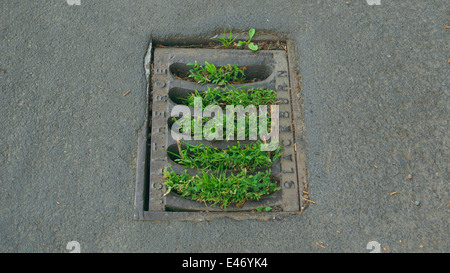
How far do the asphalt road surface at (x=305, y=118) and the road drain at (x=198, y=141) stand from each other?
6cm

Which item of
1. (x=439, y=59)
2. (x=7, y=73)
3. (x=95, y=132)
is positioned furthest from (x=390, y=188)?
(x=7, y=73)

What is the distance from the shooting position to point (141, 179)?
213cm

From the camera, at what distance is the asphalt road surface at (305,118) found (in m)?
2.05

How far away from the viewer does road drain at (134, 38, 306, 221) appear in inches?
83.0

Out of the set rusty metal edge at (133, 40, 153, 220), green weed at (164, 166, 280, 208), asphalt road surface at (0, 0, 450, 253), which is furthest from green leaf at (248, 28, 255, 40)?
green weed at (164, 166, 280, 208)

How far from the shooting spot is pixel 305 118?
2307mm

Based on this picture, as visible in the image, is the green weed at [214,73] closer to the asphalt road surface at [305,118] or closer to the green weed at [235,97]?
the green weed at [235,97]

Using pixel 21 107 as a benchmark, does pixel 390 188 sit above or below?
below

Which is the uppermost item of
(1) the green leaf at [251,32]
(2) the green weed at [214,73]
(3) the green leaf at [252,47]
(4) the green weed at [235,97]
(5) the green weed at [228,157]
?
(1) the green leaf at [251,32]

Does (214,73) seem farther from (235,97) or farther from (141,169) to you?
(141,169)

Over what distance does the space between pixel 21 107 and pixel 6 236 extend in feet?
2.52

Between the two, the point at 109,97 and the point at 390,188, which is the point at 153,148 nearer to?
the point at 109,97

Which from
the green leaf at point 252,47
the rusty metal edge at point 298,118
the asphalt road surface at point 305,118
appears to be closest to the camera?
the asphalt road surface at point 305,118

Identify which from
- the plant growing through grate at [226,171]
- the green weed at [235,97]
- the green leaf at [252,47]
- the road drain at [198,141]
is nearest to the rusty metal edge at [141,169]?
the road drain at [198,141]
